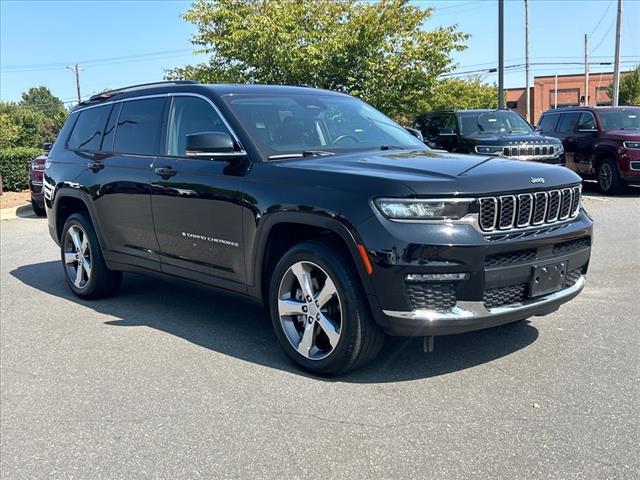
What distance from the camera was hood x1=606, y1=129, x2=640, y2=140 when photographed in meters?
13.2

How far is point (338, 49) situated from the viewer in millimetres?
18344

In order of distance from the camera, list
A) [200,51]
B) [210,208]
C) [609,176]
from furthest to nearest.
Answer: [200,51] < [609,176] < [210,208]

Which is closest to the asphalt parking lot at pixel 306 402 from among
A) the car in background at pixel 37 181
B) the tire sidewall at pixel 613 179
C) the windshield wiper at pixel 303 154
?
the windshield wiper at pixel 303 154

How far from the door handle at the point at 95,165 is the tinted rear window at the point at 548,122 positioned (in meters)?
12.4

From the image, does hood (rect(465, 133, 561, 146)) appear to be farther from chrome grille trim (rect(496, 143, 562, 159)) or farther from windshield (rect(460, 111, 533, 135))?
windshield (rect(460, 111, 533, 135))

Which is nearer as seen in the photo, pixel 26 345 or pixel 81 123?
pixel 26 345

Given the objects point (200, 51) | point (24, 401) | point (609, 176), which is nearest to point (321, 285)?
point (24, 401)

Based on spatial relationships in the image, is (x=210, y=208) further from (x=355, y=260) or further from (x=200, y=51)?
(x=200, y=51)

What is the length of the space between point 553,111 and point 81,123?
12436 millimetres

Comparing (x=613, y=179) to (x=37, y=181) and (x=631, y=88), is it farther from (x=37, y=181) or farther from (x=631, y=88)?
(x=631, y=88)

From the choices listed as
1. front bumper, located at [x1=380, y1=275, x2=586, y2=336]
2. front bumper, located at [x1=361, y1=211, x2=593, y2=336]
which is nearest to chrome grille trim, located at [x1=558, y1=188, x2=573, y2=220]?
front bumper, located at [x1=361, y1=211, x2=593, y2=336]

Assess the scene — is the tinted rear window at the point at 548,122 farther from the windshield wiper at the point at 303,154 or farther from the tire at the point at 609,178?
the windshield wiper at the point at 303,154

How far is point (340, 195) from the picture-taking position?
3.76 meters

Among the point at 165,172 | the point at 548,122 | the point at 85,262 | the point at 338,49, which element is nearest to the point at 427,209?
the point at 165,172
